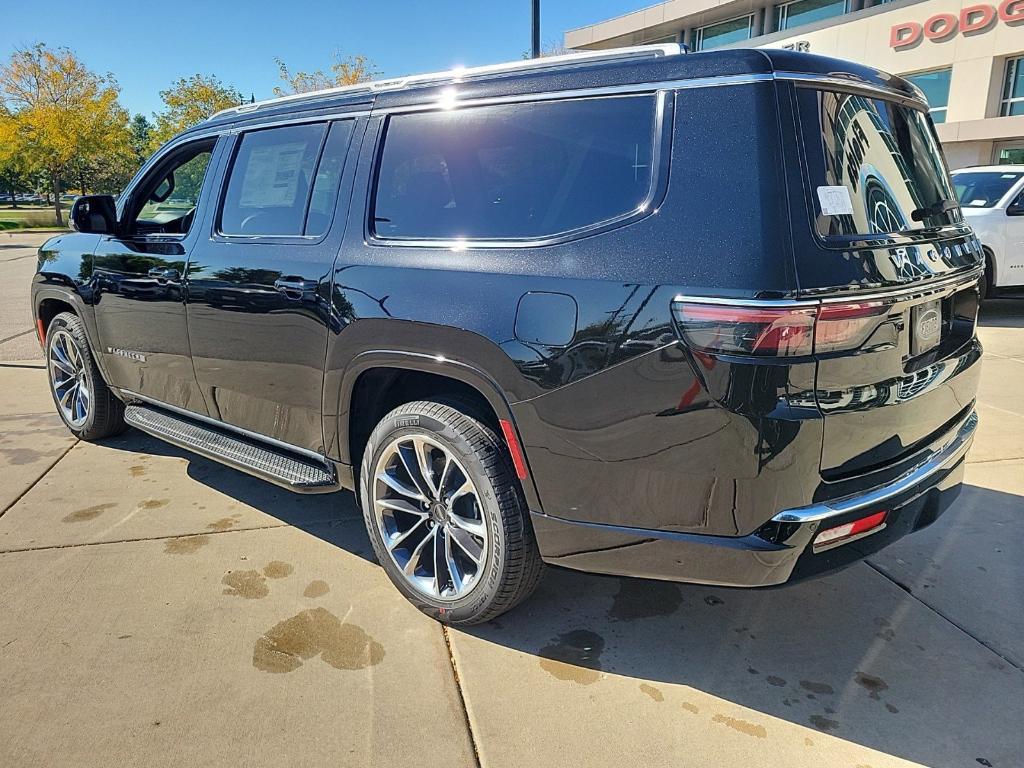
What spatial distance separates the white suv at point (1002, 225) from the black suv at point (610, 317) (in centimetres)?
748

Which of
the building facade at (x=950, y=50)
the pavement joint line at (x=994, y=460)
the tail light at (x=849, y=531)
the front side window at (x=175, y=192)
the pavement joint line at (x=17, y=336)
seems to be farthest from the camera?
the building facade at (x=950, y=50)

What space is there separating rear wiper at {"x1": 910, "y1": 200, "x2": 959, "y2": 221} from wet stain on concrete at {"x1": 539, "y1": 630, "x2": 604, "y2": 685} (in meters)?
1.83

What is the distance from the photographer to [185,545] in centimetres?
355

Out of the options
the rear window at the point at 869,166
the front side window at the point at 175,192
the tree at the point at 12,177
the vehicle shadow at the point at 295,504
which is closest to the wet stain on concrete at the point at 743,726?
the rear window at the point at 869,166

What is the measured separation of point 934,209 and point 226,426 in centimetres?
318

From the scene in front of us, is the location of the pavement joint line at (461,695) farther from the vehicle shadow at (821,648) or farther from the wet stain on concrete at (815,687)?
the wet stain on concrete at (815,687)

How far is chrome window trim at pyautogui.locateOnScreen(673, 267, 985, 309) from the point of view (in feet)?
6.56

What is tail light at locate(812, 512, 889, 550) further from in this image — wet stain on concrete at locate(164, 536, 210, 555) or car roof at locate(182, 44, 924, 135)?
wet stain on concrete at locate(164, 536, 210, 555)

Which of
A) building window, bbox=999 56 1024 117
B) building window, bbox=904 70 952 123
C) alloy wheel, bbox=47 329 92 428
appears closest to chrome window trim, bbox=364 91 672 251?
alloy wheel, bbox=47 329 92 428

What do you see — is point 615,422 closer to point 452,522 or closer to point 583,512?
point 583,512

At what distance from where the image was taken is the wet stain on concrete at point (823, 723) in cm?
237

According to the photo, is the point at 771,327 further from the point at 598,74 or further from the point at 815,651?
the point at 815,651

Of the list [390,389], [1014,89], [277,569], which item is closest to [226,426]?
[277,569]

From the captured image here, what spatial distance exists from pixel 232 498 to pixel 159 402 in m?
0.66
